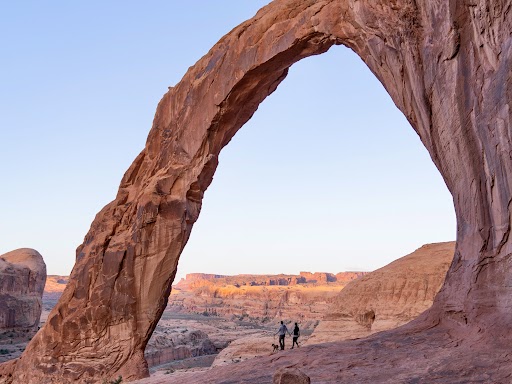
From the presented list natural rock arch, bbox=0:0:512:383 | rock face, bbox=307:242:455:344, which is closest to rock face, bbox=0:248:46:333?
natural rock arch, bbox=0:0:512:383

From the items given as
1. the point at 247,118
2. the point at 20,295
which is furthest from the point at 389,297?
the point at 20,295

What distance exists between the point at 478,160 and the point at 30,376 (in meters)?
14.3

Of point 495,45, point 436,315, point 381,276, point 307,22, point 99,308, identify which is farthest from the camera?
point 381,276

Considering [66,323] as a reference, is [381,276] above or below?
above

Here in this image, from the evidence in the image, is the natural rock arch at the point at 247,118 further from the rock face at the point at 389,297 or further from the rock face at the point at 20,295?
the rock face at the point at 20,295

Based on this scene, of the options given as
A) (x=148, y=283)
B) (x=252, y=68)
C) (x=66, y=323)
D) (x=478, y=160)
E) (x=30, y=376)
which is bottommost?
(x=30, y=376)

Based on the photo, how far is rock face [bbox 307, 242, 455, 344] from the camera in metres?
18.9

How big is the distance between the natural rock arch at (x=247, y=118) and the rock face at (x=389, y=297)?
8384 mm

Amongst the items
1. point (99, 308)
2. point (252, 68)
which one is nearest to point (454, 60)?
point (252, 68)

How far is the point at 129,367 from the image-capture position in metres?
14.7

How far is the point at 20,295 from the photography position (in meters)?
39.8

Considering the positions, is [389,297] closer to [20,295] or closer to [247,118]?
[247,118]

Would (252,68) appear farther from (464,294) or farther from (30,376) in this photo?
(30,376)

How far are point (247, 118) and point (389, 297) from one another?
30.4 feet
